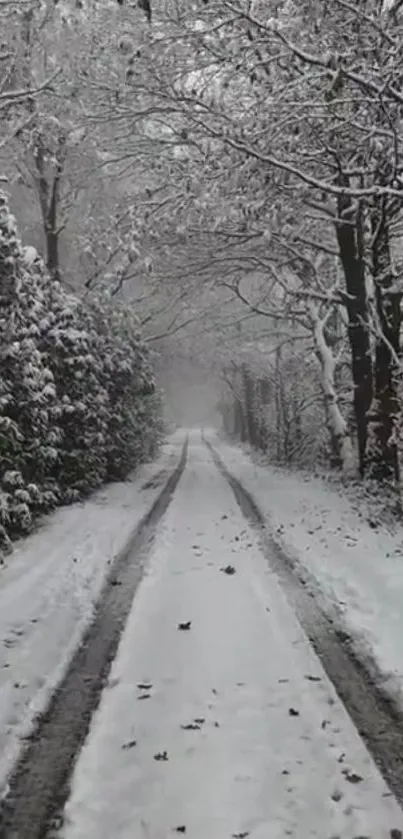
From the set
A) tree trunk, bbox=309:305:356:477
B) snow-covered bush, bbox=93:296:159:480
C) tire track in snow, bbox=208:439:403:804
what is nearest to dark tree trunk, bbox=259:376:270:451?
snow-covered bush, bbox=93:296:159:480

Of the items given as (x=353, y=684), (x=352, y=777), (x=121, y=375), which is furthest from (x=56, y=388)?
(x=352, y=777)

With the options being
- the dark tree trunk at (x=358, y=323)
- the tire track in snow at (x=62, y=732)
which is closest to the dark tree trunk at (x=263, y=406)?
the dark tree trunk at (x=358, y=323)

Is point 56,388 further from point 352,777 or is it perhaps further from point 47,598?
→ point 352,777

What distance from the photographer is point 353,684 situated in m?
5.87

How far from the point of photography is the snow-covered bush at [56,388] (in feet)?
42.0

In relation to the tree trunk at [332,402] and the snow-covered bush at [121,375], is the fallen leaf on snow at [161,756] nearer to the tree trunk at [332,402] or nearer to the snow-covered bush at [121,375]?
the tree trunk at [332,402]

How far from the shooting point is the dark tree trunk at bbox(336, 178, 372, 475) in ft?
57.5

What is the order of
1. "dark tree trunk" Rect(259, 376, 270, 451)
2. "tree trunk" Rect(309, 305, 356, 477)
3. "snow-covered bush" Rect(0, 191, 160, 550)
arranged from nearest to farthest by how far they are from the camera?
"snow-covered bush" Rect(0, 191, 160, 550) → "tree trunk" Rect(309, 305, 356, 477) → "dark tree trunk" Rect(259, 376, 270, 451)

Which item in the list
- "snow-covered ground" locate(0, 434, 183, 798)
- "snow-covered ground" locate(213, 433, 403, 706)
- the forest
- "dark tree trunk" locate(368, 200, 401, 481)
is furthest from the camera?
"dark tree trunk" locate(368, 200, 401, 481)

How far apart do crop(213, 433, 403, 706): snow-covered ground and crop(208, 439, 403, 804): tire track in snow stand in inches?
5.9

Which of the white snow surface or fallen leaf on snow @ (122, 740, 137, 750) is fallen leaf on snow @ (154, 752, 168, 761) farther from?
fallen leaf on snow @ (122, 740, 137, 750)

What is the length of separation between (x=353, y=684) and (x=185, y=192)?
27.0 feet

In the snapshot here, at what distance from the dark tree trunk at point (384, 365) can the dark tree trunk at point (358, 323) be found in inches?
31.6

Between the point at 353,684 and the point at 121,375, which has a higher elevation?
the point at 121,375
